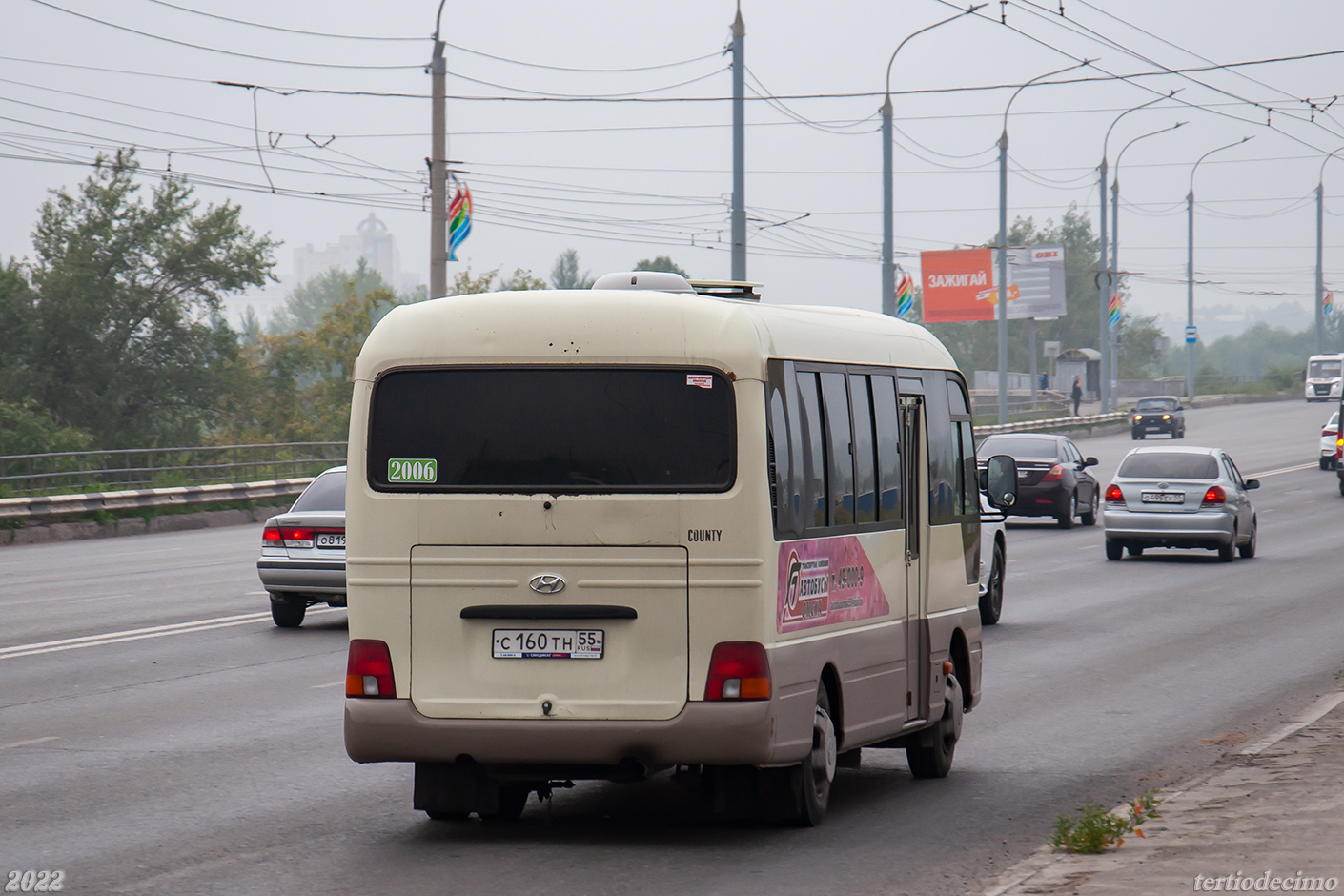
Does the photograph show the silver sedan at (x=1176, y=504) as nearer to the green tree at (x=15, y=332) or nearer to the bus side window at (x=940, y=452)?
the bus side window at (x=940, y=452)

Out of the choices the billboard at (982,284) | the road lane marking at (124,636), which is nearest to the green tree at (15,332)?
the road lane marking at (124,636)

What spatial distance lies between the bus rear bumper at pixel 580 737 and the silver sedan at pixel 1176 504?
19671 mm

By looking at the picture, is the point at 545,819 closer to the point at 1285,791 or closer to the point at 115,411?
the point at 1285,791

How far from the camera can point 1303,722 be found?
10.9 meters

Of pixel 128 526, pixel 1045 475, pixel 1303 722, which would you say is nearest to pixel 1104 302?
pixel 1045 475

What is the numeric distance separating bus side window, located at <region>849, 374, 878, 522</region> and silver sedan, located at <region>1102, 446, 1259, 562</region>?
1802 cm

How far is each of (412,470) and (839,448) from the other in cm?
202

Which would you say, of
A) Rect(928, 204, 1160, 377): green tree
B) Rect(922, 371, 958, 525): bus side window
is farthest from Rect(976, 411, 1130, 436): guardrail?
Rect(928, 204, 1160, 377): green tree

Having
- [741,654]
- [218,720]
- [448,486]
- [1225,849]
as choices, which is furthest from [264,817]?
[1225,849]

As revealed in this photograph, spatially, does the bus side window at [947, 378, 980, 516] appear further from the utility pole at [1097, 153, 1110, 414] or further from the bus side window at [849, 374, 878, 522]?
the utility pole at [1097, 153, 1110, 414]

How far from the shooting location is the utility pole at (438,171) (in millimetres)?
29266

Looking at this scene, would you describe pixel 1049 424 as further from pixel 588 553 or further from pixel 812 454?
pixel 588 553

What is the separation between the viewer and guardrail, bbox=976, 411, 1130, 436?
60.2 meters

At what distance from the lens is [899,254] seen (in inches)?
3819
